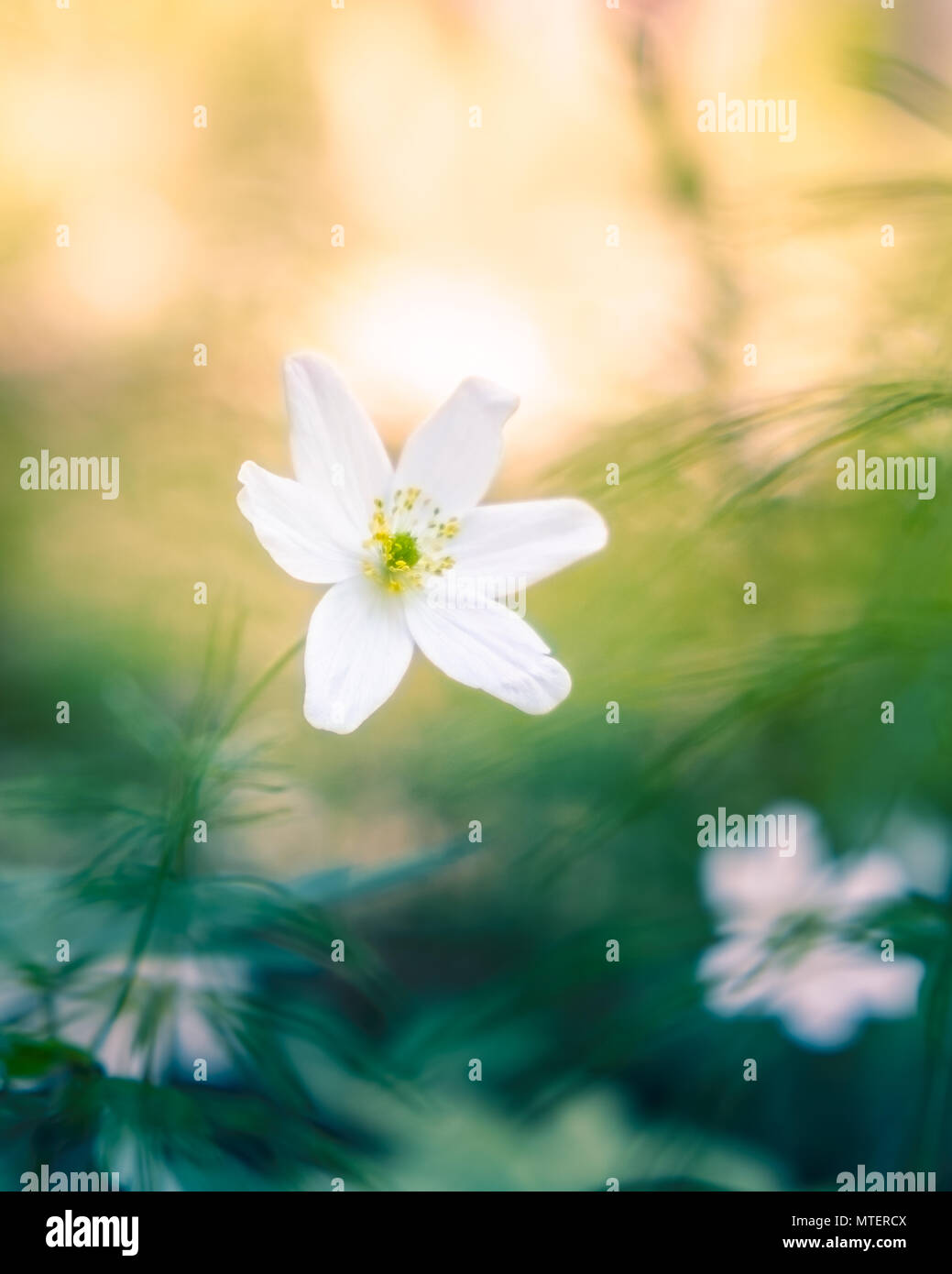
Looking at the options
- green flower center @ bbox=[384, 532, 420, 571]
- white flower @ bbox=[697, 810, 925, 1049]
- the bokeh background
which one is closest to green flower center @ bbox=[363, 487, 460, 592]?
green flower center @ bbox=[384, 532, 420, 571]

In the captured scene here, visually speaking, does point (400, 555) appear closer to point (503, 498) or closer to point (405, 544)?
point (405, 544)

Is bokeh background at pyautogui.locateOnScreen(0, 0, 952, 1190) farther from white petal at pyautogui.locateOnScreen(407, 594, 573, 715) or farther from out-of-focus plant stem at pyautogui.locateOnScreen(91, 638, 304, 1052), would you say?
white petal at pyautogui.locateOnScreen(407, 594, 573, 715)

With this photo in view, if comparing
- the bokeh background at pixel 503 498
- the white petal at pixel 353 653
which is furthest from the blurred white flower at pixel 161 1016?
the white petal at pixel 353 653

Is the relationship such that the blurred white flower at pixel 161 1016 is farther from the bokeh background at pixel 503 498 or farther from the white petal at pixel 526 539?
the white petal at pixel 526 539

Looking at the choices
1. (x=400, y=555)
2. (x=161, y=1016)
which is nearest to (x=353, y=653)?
(x=400, y=555)

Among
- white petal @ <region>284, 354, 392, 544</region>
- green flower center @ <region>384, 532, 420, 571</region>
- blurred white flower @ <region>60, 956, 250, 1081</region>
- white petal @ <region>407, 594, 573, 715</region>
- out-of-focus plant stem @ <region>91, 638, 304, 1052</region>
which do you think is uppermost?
white petal @ <region>284, 354, 392, 544</region>
